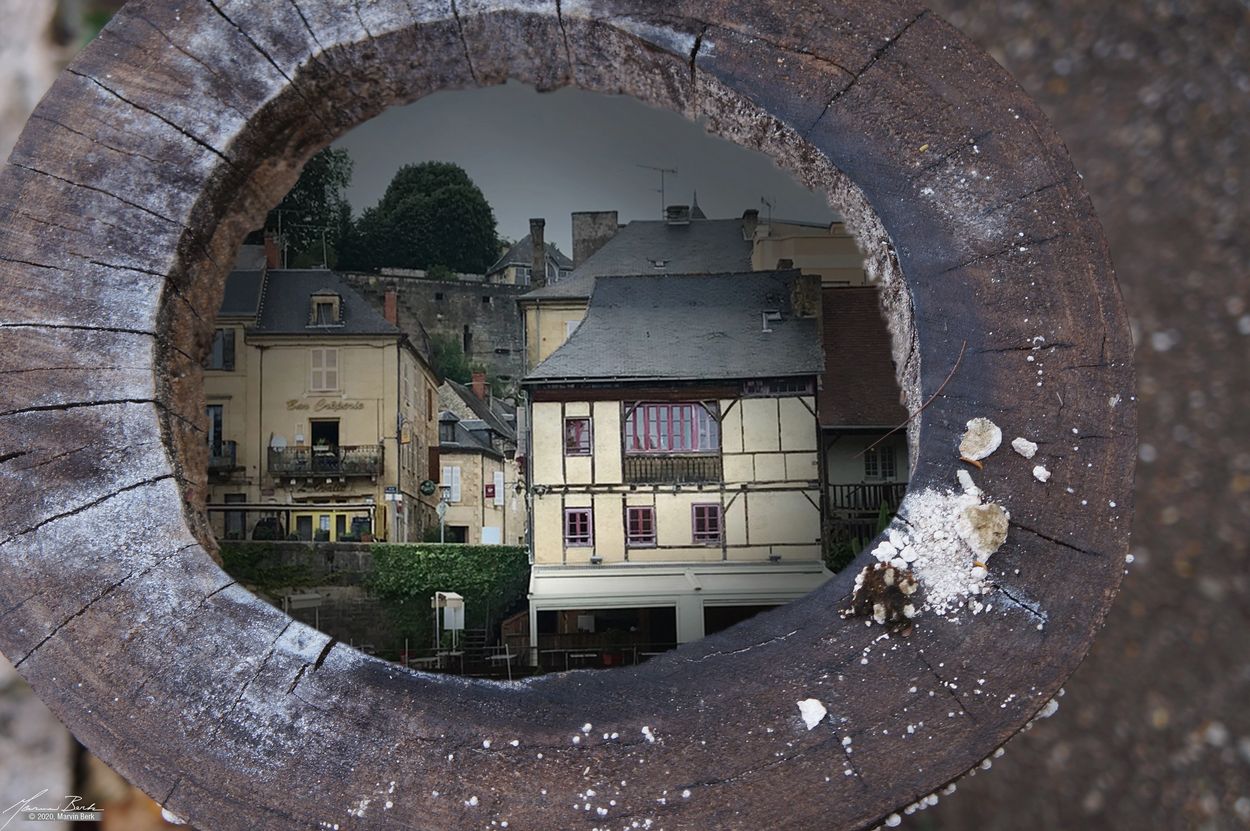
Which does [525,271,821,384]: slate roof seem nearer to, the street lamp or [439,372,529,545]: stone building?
[439,372,529,545]: stone building

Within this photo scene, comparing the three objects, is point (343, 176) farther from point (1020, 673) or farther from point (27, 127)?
point (1020, 673)

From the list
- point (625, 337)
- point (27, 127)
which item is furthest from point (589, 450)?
point (27, 127)

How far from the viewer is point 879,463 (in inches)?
115

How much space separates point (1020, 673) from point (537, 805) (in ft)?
3.17

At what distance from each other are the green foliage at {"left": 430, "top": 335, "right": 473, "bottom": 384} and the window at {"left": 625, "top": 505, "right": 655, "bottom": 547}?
0.69 meters

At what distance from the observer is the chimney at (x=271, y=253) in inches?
117

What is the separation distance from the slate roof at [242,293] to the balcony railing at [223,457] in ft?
1.30

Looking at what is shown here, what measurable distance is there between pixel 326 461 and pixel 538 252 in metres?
0.96

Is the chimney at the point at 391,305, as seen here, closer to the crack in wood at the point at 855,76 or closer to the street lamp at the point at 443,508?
the street lamp at the point at 443,508

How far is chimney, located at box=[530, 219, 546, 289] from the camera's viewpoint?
316 centimetres

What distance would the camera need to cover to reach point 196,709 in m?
1.91

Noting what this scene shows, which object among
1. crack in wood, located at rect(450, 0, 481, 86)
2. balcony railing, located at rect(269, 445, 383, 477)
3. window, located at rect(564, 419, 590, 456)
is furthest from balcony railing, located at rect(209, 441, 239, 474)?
crack in wood, located at rect(450, 0, 481, 86)

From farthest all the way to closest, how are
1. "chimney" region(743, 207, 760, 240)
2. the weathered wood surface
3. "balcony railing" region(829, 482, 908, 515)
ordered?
"chimney" region(743, 207, 760, 240)
"balcony railing" region(829, 482, 908, 515)
the weathered wood surface

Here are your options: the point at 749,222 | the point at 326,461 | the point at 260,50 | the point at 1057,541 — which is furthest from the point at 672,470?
the point at 260,50
